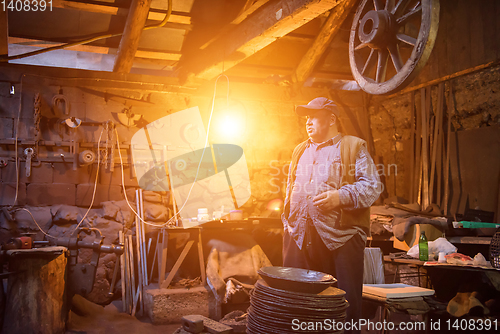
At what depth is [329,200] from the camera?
8.52 feet

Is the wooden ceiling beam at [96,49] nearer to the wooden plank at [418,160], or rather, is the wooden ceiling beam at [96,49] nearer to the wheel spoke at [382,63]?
the wheel spoke at [382,63]

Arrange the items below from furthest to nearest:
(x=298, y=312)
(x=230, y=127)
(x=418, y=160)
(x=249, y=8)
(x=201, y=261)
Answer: (x=230, y=127) → (x=418, y=160) → (x=201, y=261) → (x=249, y=8) → (x=298, y=312)

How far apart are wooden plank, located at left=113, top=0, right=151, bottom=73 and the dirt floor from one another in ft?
10.9

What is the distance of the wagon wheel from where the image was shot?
2680mm

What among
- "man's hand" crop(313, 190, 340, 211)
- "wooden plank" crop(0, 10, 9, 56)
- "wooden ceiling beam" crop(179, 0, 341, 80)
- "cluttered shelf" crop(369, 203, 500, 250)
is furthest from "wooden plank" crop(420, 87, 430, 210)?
"wooden plank" crop(0, 10, 9, 56)

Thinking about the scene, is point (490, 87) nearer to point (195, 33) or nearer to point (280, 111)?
→ point (280, 111)

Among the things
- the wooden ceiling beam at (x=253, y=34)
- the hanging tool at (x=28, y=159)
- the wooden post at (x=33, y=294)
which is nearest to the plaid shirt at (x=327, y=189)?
the wooden ceiling beam at (x=253, y=34)

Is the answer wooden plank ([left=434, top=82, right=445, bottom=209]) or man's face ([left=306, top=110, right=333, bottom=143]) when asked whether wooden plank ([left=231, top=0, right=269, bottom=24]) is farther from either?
wooden plank ([left=434, top=82, right=445, bottom=209])

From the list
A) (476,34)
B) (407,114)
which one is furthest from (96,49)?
(476,34)

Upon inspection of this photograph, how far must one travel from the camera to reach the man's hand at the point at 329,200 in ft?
8.51

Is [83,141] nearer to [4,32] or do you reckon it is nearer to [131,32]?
[4,32]

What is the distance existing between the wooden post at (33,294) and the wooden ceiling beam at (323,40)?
4491mm

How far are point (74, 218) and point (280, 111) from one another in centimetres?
381

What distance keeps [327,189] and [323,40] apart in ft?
11.7
